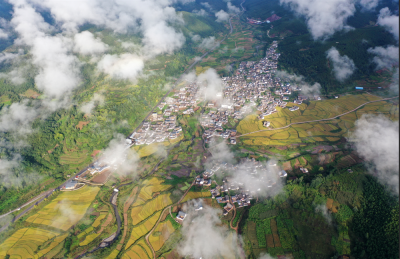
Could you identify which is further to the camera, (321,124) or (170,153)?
(321,124)

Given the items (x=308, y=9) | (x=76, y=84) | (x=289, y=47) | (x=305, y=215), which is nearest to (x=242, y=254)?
(x=305, y=215)

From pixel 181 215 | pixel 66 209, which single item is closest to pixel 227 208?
pixel 181 215

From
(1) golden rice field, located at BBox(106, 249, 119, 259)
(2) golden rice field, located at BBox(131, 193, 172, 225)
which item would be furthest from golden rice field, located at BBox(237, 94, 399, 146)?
(1) golden rice field, located at BBox(106, 249, 119, 259)

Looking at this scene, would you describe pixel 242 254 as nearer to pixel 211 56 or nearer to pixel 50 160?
pixel 50 160

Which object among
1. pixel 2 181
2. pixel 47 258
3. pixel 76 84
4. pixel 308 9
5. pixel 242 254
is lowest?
pixel 242 254

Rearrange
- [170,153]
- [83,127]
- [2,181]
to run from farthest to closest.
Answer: [83,127], [170,153], [2,181]

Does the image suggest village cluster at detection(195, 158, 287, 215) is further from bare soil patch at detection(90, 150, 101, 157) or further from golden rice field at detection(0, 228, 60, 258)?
bare soil patch at detection(90, 150, 101, 157)

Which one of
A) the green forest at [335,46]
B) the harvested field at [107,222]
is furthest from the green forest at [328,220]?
the green forest at [335,46]
